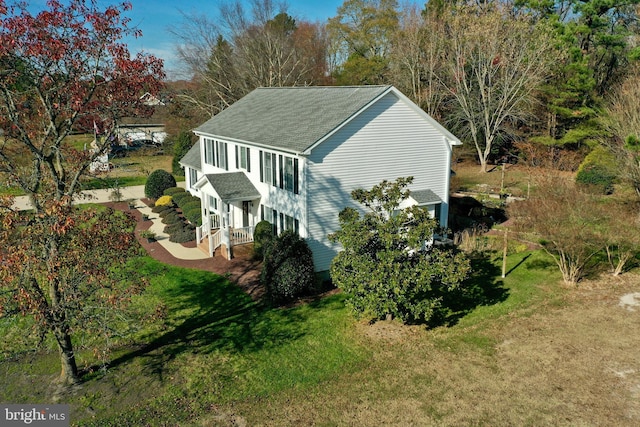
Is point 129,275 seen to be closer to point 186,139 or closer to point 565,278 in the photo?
point 565,278

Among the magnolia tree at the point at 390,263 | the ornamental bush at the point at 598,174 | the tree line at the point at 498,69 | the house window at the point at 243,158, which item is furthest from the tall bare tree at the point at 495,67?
the magnolia tree at the point at 390,263

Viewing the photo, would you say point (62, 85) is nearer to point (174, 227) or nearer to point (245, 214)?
point (245, 214)

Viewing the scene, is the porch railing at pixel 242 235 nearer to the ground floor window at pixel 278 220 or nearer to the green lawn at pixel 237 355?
the ground floor window at pixel 278 220

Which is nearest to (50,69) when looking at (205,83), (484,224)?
(484,224)

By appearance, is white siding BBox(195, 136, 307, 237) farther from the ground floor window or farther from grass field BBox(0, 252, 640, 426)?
grass field BBox(0, 252, 640, 426)

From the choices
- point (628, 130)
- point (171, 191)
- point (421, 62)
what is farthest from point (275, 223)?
point (421, 62)

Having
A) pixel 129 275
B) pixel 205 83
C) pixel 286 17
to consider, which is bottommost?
pixel 129 275
